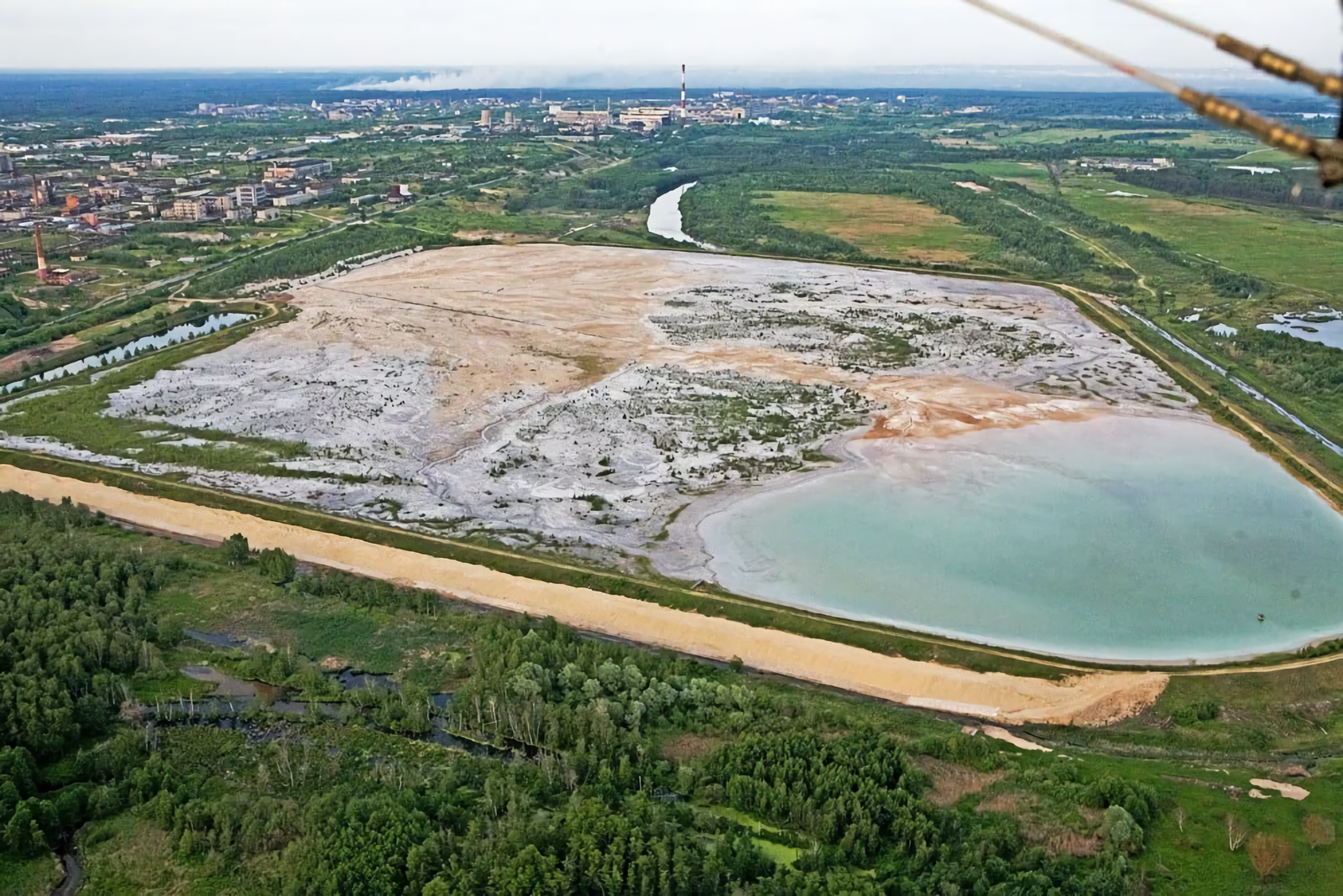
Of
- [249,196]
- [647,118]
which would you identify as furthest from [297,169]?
[647,118]

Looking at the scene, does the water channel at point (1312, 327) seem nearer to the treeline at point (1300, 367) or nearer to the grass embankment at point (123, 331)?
the treeline at point (1300, 367)

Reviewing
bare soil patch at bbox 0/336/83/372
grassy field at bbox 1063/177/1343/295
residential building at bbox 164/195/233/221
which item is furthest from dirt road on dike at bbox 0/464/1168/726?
residential building at bbox 164/195/233/221

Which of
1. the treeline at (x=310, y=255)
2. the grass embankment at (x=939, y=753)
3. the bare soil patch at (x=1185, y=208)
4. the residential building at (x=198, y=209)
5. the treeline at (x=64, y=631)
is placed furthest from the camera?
→ the bare soil patch at (x=1185, y=208)

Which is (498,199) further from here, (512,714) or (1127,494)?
(512,714)

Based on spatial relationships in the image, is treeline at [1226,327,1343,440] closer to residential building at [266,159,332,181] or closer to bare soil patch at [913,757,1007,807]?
bare soil patch at [913,757,1007,807]

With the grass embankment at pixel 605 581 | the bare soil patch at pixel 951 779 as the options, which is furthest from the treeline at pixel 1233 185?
the bare soil patch at pixel 951 779

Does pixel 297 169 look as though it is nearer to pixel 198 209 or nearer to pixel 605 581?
pixel 198 209
